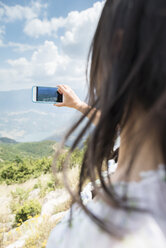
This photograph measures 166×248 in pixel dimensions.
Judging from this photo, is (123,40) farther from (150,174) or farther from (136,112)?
(150,174)

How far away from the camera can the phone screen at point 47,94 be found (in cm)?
115

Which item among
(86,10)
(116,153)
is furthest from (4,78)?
(116,153)

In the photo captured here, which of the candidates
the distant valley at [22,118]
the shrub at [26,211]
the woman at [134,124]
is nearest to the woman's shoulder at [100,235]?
the woman at [134,124]

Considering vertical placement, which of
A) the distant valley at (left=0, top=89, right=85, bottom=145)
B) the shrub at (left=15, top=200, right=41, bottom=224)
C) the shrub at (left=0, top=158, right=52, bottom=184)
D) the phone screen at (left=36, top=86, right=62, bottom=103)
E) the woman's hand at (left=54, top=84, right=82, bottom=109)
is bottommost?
the shrub at (left=15, top=200, right=41, bottom=224)

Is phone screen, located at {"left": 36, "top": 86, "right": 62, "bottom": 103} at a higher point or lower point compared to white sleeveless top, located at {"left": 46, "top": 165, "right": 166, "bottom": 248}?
higher

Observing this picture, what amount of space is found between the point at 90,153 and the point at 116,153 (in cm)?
53

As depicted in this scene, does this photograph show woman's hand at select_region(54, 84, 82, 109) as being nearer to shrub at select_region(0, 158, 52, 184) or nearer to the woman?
the woman

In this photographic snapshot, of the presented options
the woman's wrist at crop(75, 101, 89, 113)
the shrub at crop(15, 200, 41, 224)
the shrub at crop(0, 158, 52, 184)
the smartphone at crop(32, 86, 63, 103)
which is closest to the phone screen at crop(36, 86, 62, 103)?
the smartphone at crop(32, 86, 63, 103)

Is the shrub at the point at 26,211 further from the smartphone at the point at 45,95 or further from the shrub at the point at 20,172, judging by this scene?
the shrub at the point at 20,172

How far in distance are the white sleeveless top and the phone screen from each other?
0.76m

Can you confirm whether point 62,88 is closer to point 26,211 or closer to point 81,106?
point 81,106

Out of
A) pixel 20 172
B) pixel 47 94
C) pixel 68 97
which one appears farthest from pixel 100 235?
pixel 20 172

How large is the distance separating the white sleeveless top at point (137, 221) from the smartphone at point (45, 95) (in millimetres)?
760

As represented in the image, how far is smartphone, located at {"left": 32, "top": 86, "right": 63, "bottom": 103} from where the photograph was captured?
115 centimetres
